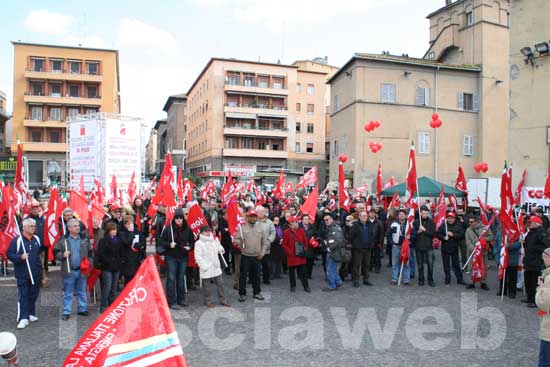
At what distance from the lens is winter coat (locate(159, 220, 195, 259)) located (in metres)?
8.64

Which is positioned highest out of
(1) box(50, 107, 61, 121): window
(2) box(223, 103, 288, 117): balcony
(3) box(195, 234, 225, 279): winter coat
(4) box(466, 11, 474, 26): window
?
(4) box(466, 11, 474, 26): window

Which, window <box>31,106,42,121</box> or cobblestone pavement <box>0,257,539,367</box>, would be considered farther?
window <box>31,106,42,121</box>

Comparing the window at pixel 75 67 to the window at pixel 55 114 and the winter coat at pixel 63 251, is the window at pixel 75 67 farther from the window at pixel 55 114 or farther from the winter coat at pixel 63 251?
the winter coat at pixel 63 251

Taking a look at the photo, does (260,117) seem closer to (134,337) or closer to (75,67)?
(75,67)

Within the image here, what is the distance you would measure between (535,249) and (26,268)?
350 inches

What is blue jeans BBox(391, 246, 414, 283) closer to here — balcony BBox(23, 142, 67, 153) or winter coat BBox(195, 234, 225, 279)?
winter coat BBox(195, 234, 225, 279)

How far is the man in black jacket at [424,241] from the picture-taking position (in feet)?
34.9

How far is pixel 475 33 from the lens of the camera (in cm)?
3509

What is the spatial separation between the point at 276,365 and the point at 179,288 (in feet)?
11.2

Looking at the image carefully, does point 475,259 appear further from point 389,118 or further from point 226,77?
point 226,77

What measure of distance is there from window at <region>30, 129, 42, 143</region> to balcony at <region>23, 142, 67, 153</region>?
0.80m

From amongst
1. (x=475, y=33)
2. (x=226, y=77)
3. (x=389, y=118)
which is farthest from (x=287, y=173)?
(x=475, y=33)

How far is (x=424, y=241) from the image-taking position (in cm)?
1073

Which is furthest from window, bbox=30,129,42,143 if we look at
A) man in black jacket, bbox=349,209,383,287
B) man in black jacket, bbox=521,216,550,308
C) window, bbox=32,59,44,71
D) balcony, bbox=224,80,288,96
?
man in black jacket, bbox=521,216,550,308
